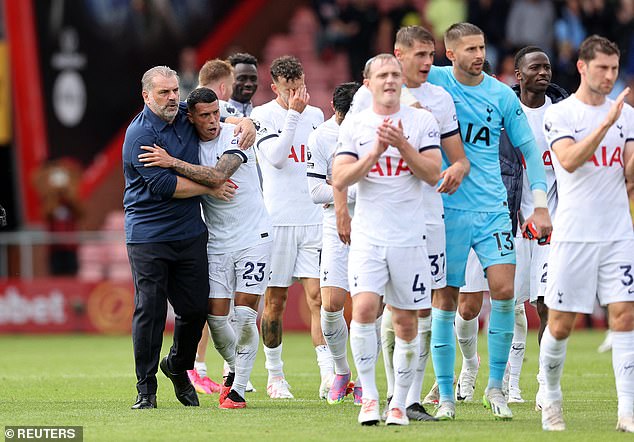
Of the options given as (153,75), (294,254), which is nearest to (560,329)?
(153,75)

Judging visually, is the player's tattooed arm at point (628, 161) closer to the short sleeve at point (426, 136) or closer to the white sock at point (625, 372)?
the white sock at point (625, 372)

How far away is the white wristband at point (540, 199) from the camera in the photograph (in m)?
10.2

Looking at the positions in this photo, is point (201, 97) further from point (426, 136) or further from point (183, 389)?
point (183, 389)

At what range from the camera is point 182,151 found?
11.4 metres

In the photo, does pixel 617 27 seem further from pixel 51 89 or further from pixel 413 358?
pixel 413 358

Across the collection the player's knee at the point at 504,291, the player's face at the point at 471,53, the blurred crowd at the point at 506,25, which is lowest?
the player's knee at the point at 504,291

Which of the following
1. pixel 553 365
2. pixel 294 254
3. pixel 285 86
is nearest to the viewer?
pixel 553 365

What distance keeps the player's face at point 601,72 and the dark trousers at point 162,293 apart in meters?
3.62

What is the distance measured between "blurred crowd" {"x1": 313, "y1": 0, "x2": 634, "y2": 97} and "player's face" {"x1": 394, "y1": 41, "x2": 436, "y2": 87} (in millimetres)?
15063

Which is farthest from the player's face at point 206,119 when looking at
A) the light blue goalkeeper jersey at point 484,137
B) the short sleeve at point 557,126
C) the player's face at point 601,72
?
the player's face at point 601,72

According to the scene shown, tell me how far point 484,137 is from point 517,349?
2.58m

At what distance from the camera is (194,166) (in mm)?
11289

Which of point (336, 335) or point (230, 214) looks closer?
point (230, 214)

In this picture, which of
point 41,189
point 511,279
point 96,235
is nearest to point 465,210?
point 511,279
